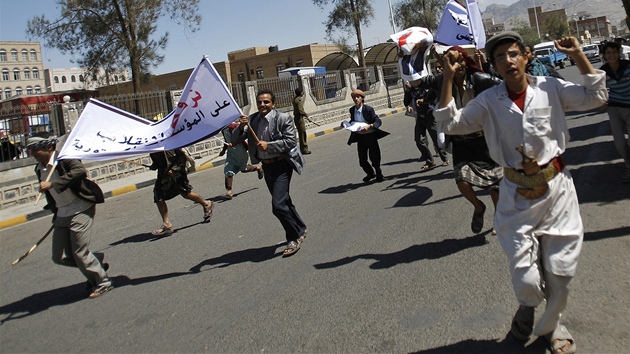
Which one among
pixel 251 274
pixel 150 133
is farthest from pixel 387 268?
pixel 150 133

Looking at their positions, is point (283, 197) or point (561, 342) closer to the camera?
point (561, 342)

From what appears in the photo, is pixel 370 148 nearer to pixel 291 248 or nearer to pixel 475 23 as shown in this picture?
pixel 475 23

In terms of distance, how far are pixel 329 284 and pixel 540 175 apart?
2598mm

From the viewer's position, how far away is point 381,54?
4362cm

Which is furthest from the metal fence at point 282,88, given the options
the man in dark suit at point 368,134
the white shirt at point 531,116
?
the white shirt at point 531,116

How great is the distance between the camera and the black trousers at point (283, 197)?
6848 mm

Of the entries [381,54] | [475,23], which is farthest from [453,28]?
[381,54]

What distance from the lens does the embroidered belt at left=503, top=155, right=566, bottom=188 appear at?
11.3 feet

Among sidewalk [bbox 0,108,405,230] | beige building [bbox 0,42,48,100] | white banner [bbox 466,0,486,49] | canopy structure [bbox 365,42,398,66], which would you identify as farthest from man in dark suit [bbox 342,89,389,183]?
beige building [bbox 0,42,48,100]

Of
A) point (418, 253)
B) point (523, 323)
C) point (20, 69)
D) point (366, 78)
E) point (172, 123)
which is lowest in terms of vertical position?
point (523, 323)

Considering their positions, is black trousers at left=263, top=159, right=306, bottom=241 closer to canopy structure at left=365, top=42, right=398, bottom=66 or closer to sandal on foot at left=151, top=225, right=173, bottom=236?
sandal on foot at left=151, top=225, right=173, bottom=236

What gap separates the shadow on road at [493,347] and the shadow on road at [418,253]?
1.94m

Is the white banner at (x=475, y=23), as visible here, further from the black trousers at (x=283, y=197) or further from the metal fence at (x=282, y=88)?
the metal fence at (x=282, y=88)

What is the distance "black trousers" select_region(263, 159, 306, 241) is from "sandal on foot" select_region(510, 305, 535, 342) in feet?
11.5
